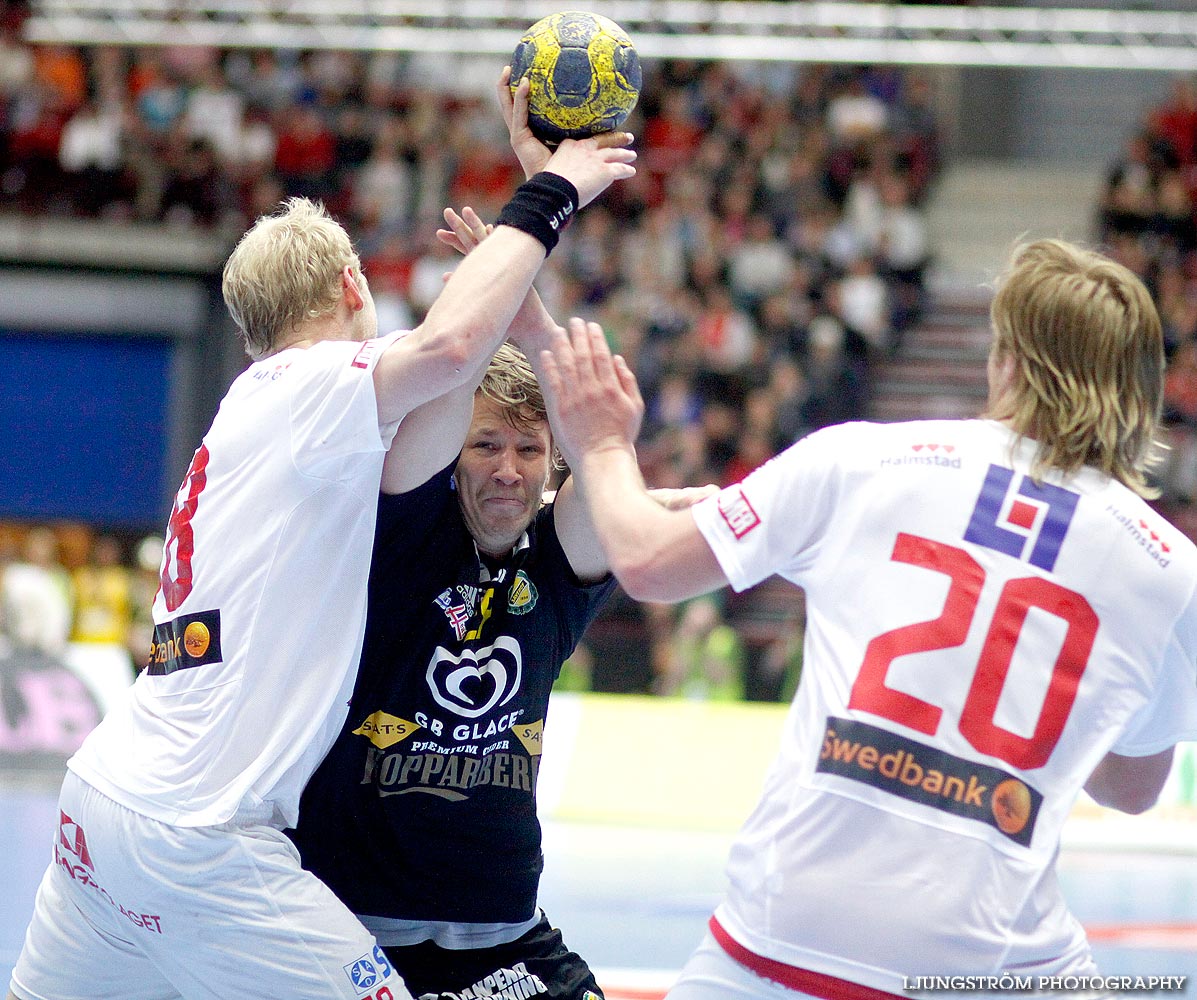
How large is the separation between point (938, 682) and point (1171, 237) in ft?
50.7

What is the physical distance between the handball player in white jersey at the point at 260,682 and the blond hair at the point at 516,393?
38 cm

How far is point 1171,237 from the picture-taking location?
1644cm

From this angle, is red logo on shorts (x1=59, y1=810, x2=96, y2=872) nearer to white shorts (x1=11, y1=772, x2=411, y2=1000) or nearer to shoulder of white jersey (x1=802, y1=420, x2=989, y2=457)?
white shorts (x1=11, y1=772, x2=411, y2=1000)

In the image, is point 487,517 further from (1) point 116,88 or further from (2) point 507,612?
(1) point 116,88

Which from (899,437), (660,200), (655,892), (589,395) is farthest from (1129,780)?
(660,200)

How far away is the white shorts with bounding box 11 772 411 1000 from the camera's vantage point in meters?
2.96

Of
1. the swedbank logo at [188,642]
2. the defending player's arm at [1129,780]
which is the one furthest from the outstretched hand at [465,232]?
the defending player's arm at [1129,780]

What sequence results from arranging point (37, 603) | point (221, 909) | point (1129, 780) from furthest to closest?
1. point (37, 603)
2. point (221, 909)
3. point (1129, 780)

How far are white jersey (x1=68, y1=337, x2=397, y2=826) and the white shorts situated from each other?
0.06m

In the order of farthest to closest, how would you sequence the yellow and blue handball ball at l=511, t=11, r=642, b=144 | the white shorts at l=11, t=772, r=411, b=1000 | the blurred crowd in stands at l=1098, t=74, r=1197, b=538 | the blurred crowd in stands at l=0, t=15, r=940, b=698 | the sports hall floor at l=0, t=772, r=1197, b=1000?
the blurred crowd in stands at l=0, t=15, r=940, b=698
the blurred crowd in stands at l=1098, t=74, r=1197, b=538
the sports hall floor at l=0, t=772, r=1197, b=1000
the yellow and blue handball ball at l=511, t=11, r=642, b=144
the white shorts at l=11, t=772, r=411, b=1000

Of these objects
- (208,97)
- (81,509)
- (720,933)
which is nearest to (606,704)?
(720,933)

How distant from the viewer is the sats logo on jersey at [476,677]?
3387mm

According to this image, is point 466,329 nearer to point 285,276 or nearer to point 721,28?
point 285,276

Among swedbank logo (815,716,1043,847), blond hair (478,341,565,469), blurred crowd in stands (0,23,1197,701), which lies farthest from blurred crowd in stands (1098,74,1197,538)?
swedbank logo (815,716,1043,847)
